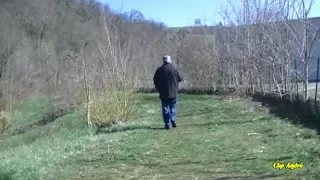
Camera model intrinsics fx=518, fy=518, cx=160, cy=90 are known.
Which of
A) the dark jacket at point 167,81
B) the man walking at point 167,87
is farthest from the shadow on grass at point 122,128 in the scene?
the dark jacket at point 167,81

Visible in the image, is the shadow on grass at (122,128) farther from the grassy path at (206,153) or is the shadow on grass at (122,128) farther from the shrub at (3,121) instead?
the shrub at (3,121)

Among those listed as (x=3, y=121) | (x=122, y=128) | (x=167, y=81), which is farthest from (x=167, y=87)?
(x=3, y=121)

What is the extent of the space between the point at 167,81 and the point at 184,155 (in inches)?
157

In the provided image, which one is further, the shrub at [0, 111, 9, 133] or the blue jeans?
the shrub at [0, 111, 9, 133]

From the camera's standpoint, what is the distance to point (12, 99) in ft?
100

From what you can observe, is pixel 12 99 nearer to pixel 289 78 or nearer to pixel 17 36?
pixel 289 78

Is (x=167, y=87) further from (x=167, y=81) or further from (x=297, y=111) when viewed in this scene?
(x=297, y=111)

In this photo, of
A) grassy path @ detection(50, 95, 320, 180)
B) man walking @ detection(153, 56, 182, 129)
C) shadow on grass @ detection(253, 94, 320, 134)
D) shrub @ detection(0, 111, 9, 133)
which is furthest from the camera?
shrub @ detection(0, 111, 9, 133)

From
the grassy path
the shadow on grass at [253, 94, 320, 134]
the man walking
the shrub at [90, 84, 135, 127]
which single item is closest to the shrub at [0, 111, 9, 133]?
the shrub at [90, 84, 135, 127]

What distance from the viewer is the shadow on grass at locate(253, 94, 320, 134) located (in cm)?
1179

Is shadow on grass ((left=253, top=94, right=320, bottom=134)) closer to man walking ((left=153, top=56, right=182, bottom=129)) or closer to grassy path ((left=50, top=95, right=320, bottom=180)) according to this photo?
grassy path ((left=50, top=95, right=320, bottom=180))

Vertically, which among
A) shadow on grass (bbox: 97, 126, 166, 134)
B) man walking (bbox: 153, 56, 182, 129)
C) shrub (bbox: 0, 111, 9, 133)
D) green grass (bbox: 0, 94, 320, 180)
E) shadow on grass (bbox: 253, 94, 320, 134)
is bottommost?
shrub (bbox: 0, 111, 9, 133)

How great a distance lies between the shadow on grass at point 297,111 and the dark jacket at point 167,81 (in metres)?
2.89

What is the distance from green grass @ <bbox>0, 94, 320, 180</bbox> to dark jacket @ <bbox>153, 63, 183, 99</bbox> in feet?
3.01
